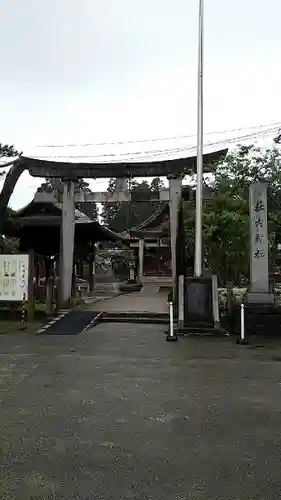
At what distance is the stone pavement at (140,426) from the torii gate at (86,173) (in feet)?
32.6

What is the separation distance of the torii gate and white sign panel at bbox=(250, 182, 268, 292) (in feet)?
17.9

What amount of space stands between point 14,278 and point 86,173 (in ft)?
19.1

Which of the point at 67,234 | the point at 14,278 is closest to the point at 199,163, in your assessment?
the point at 14,278

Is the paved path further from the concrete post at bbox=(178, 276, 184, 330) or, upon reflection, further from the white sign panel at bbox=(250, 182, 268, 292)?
the white sign panel at bbox=(250, 182, 268, 292)

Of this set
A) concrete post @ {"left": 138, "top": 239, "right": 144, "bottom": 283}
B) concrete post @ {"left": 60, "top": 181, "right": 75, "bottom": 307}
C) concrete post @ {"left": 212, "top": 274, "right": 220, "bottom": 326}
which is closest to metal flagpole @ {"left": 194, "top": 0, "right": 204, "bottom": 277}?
concrete post @ {"left": 212, "top": 274, "right": 220, "bottom": 326}

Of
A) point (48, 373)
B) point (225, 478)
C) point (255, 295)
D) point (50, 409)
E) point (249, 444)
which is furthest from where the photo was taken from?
point (255, 295)

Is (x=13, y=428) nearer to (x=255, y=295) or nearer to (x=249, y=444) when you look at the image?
(x=249, y=444)

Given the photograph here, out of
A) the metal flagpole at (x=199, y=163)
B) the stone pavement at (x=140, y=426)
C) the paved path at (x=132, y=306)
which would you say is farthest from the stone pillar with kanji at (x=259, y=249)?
the paved path at (x=132, y=306)

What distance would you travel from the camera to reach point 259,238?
13961mm

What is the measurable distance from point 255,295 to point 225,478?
10.1 metres

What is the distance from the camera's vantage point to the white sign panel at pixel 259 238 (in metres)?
13.7

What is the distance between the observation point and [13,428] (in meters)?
5.18

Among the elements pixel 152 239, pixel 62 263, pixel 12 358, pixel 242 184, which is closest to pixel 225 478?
pixel 12 358

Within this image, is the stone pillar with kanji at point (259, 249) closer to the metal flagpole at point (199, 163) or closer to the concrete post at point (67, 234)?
the metal flagpole at point (199, 163)
